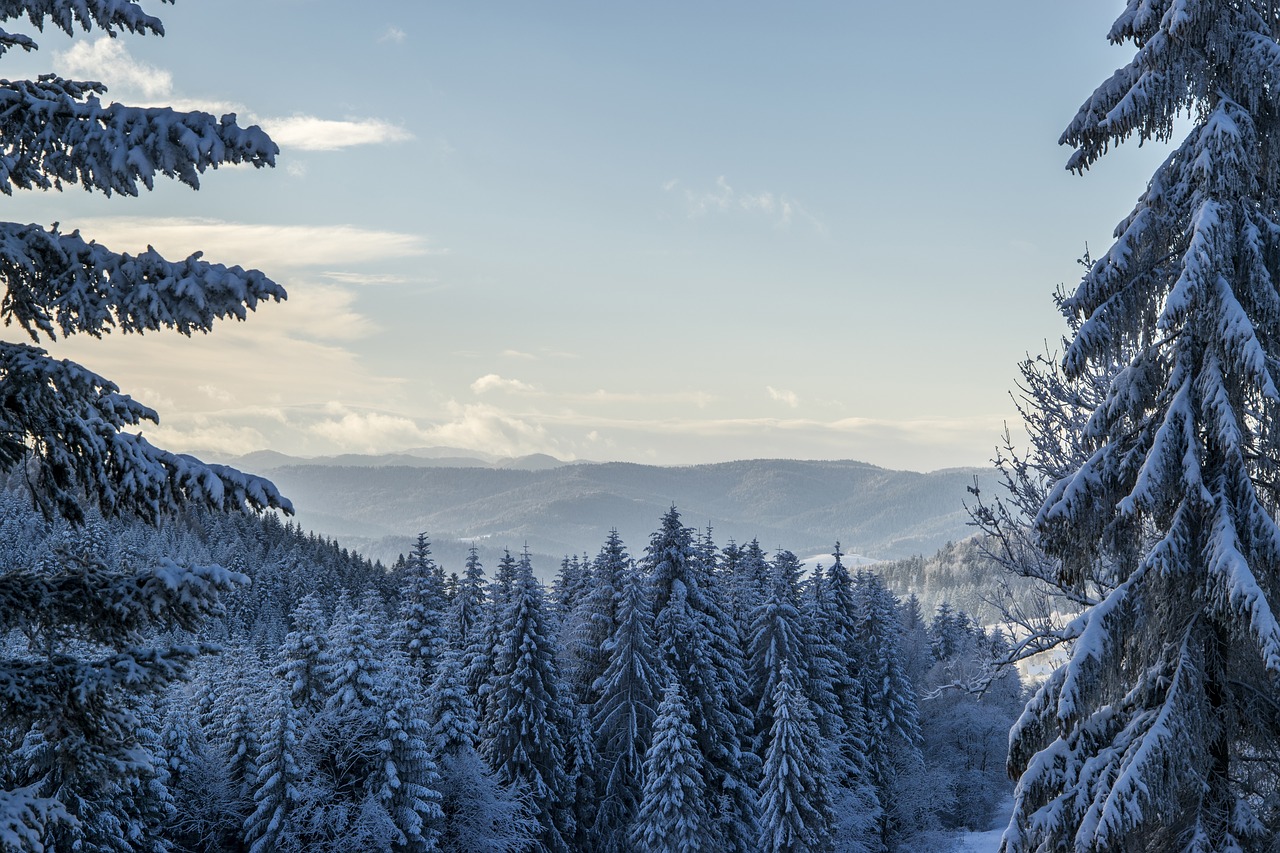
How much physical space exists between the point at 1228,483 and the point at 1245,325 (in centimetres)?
150

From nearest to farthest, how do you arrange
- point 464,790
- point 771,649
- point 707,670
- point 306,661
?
point 464,790, point 306,661, point 707,670, point 771,649

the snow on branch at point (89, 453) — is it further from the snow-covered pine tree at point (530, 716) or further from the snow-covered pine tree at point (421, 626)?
the snow-covered pine tree at point (421, 626)

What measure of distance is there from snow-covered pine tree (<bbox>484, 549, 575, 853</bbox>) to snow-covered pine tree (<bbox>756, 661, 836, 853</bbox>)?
7.69m

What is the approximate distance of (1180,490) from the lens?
921 cm

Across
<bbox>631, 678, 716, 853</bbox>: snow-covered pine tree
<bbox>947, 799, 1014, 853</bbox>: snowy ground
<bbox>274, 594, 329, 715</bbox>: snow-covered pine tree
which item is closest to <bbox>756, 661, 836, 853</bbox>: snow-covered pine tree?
<bbox>631, 678, 716, 853</bbox>: snow-covered pine tree

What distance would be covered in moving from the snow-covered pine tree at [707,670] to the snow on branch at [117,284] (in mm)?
33019

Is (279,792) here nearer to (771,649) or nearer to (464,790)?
(464,790)

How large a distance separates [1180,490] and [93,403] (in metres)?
9.27

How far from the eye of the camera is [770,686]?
1652 inches

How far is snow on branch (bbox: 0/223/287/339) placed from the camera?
621 centimetres

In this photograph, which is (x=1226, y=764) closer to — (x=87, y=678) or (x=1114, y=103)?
(x=1114, y=103)

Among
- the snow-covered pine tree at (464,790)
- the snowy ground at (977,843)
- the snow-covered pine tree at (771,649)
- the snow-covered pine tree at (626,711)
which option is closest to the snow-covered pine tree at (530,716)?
the snow-covered pine tree at (464,790)

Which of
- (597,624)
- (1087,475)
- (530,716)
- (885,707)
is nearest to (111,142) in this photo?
(1087,475)

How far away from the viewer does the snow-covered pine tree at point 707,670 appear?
3881 cm
